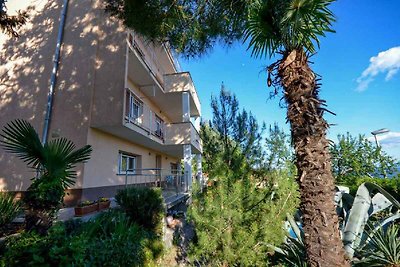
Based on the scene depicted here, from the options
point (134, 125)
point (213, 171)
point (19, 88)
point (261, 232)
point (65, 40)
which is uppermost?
point (65, 40)

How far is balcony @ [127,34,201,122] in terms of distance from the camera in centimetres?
1238

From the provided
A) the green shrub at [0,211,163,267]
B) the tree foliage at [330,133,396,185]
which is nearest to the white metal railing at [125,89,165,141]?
the green shrub at [0,211,163,267]

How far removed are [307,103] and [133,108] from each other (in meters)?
11.1

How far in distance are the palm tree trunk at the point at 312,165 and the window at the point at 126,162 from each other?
10090 millimetres

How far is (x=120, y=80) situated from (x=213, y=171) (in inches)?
308

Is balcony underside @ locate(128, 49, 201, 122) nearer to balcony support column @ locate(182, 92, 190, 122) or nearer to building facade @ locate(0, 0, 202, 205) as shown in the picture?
building facade @ locate(0, 0, 202, 205)

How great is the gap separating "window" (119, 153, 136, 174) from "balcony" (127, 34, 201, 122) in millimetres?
4425

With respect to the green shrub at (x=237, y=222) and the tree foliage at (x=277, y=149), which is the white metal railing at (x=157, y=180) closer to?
the tree foliage at (x=277, y=149)

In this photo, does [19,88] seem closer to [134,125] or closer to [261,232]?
[134,125]

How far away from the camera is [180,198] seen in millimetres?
11258

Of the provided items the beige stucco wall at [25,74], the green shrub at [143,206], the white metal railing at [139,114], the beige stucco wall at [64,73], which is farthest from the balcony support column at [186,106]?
the green shrub at [143,206]

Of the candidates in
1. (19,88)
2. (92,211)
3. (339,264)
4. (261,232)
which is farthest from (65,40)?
(339,264)

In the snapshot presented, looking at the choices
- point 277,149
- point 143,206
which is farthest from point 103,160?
point 277,149

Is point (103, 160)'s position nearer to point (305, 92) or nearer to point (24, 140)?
point (24, 140)
